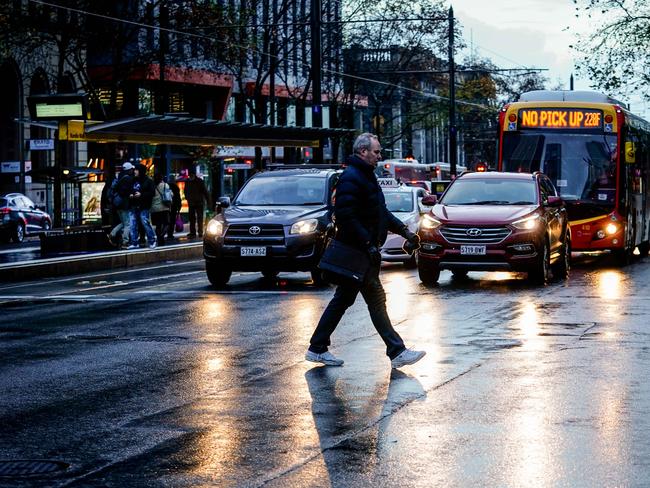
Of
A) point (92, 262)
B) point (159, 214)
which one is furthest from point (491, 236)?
point (159, 214)

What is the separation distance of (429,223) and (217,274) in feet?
10.3

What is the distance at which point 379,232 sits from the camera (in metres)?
11.6

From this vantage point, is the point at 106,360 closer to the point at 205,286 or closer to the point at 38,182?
the point at 205,286

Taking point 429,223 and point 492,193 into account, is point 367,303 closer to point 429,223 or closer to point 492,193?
point 429,223

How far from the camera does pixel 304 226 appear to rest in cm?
2161

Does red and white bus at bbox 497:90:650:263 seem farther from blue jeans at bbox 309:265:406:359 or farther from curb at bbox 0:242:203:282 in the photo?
blue jeans at bbox 309:265:406:359

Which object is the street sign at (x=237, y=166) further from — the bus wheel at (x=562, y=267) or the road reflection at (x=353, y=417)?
the road reflection at (x=353, y=417)

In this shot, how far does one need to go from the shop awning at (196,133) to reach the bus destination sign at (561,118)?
7.27m

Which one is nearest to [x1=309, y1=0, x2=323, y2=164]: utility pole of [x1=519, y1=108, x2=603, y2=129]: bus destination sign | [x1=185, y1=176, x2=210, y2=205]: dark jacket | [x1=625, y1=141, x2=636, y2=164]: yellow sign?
[x1=185, y1=176, x2=210, y2=205]: dark jacket

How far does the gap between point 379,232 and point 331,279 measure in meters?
0.51

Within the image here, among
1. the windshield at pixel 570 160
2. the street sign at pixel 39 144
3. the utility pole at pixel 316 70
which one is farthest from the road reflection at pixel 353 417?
the street sign at pixel 39 144

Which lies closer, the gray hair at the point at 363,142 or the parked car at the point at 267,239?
the gray hair at the point at 363,142

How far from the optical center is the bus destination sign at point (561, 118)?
92.3 feet

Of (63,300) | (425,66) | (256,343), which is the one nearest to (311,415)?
(256,343)
